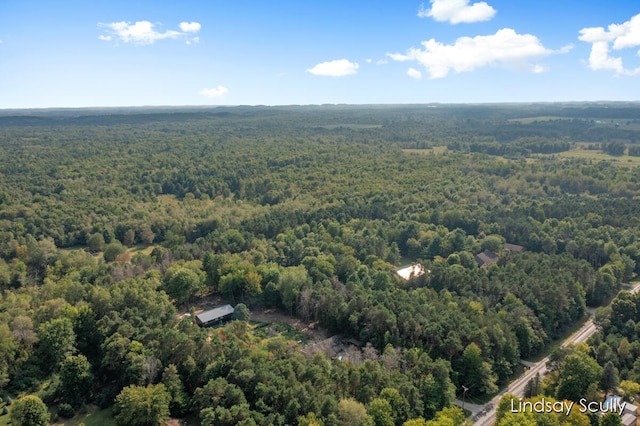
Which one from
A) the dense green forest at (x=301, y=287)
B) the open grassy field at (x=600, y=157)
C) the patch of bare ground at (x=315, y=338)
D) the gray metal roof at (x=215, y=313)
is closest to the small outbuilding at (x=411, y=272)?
the dense green forest at (x=301, y=287)

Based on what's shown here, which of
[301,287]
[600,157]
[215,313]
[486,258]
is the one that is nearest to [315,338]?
[301,287]

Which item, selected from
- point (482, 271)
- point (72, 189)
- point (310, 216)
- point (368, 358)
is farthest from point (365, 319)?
point (72, 189)

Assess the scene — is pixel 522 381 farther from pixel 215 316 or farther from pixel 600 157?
pixel 600 157

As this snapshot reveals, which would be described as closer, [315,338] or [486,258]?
[315,338]

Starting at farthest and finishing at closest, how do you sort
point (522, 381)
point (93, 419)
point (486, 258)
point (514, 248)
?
point (514, 248) < point (486, 258) < point (522, 381) < point (93, 419)

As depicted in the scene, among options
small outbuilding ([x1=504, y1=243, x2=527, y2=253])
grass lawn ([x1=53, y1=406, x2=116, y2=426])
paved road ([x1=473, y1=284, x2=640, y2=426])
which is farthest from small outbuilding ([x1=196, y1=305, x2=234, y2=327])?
small outbuilding ([x1=504, y1=243, x2=527, y2=253])

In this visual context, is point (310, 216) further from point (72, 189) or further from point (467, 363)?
point (72, 189)
